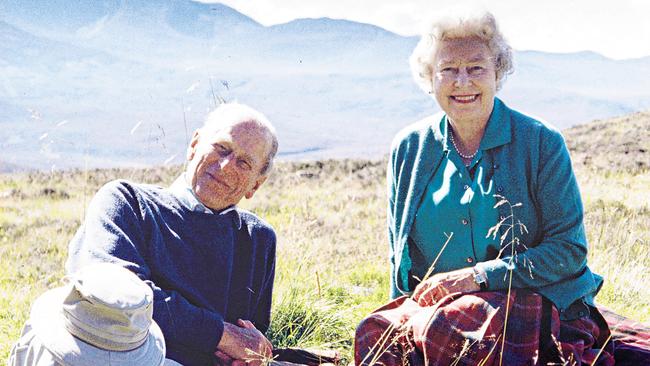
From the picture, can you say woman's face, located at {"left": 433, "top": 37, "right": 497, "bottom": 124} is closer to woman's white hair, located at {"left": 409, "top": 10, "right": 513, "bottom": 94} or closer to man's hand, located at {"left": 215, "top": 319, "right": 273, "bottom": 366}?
woman's white hair, located at {"left": 409, "top": 10, "right": 513, "bottom": 94}

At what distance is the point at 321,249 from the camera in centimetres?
653

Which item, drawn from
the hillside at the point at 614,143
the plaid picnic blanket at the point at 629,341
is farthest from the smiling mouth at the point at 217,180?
the hillside at the point at 614,143

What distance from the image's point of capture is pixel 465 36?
3.17 meters

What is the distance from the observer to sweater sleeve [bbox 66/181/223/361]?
107 inches

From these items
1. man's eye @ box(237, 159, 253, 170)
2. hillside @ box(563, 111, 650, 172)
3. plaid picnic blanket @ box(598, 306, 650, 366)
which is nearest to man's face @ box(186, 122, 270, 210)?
man's eye @ box(237, 159, 253, 170)

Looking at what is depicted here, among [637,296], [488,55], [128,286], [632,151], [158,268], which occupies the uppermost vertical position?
[488,55]

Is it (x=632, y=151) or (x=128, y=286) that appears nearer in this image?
(x=128, y=286)

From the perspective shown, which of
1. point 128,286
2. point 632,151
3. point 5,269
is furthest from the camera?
point 632,151

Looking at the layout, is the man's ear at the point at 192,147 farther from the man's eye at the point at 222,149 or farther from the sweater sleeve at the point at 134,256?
the sweater sleeve at the point at 134,256

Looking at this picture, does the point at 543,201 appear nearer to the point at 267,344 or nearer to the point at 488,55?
the point at 488,55

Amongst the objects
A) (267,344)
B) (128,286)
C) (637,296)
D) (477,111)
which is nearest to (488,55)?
(477,111)

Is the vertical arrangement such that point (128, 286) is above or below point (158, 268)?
above

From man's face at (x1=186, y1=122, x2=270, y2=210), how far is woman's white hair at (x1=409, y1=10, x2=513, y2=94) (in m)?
0.83

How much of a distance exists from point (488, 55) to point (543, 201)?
0.67 m
